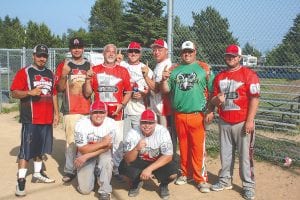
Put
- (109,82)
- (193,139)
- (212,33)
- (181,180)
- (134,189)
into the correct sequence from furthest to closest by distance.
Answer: (212,33) < (181,180) < (109,82) < (193,139) < (134,189)

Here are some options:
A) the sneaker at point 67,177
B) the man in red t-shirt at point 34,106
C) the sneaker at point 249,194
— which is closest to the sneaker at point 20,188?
the man in red t-shirt at point 34,106

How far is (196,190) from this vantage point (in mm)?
5531

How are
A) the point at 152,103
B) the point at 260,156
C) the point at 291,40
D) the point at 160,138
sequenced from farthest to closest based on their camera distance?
the point at 260,156 < the point at 291,40 < the point at 152,103 < the point at 160,138

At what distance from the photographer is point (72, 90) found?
5770mm

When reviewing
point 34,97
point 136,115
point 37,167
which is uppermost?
point 34,97

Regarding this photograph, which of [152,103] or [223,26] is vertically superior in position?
[223,26]

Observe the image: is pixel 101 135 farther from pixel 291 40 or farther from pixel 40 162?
pixel 291 40

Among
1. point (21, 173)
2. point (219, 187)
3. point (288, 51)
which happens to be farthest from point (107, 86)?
point (288, 51)

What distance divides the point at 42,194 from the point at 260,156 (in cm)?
369

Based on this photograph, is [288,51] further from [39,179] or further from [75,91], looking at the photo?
[39,179]

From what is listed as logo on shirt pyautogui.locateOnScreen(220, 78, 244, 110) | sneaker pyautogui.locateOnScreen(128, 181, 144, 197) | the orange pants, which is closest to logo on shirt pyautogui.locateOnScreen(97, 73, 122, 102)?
the orange pants

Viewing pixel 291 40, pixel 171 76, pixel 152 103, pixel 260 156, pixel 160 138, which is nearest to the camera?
pixel 160 138

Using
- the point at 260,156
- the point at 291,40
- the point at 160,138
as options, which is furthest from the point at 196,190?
the point at 291,40

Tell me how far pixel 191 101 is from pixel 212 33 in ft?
8.07
